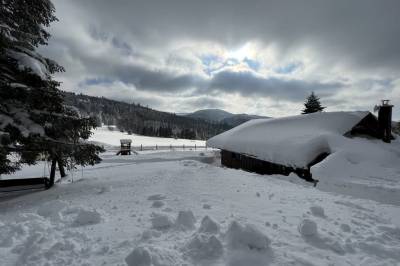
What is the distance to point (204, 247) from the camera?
3.50 meters

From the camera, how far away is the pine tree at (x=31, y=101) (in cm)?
730

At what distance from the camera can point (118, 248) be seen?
360cm

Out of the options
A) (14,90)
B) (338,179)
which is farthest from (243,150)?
(14,90)

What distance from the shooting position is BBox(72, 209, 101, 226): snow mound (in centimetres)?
463

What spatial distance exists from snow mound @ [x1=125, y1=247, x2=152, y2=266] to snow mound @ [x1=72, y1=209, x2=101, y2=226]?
6.24ft

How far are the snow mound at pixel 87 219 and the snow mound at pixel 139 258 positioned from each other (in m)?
1.90

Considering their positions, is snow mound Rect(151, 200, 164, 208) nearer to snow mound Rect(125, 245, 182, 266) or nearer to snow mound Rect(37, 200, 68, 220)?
snow mound Rect(37, 200, 68, 220)

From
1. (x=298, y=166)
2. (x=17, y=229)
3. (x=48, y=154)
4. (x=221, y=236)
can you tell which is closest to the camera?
(x=221, y=236)

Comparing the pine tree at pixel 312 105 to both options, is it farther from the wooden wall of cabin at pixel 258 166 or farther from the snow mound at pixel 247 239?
the snow mound at pixel 247 239

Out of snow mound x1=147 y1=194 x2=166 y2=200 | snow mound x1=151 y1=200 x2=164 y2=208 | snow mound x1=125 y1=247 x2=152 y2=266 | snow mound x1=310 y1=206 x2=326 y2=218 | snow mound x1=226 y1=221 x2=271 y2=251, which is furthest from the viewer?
snow mound x1=147 y1=194 x2=166 y2=200

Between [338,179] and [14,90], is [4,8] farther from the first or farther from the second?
[338,179]

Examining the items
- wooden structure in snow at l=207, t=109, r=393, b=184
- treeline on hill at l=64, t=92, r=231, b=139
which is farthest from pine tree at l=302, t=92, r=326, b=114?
treeline on hill at l=64, t=92, r=231, b=139

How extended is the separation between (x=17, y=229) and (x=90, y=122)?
4.82 metres

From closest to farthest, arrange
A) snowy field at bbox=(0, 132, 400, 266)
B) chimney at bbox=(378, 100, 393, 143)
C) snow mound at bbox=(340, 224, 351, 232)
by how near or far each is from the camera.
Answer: snowy field at bbox=(0, 132, 400, 266), snow mound at bbox=(340, 224, 351, 232), chimney at bbox=(378, 100, 393, 143)
